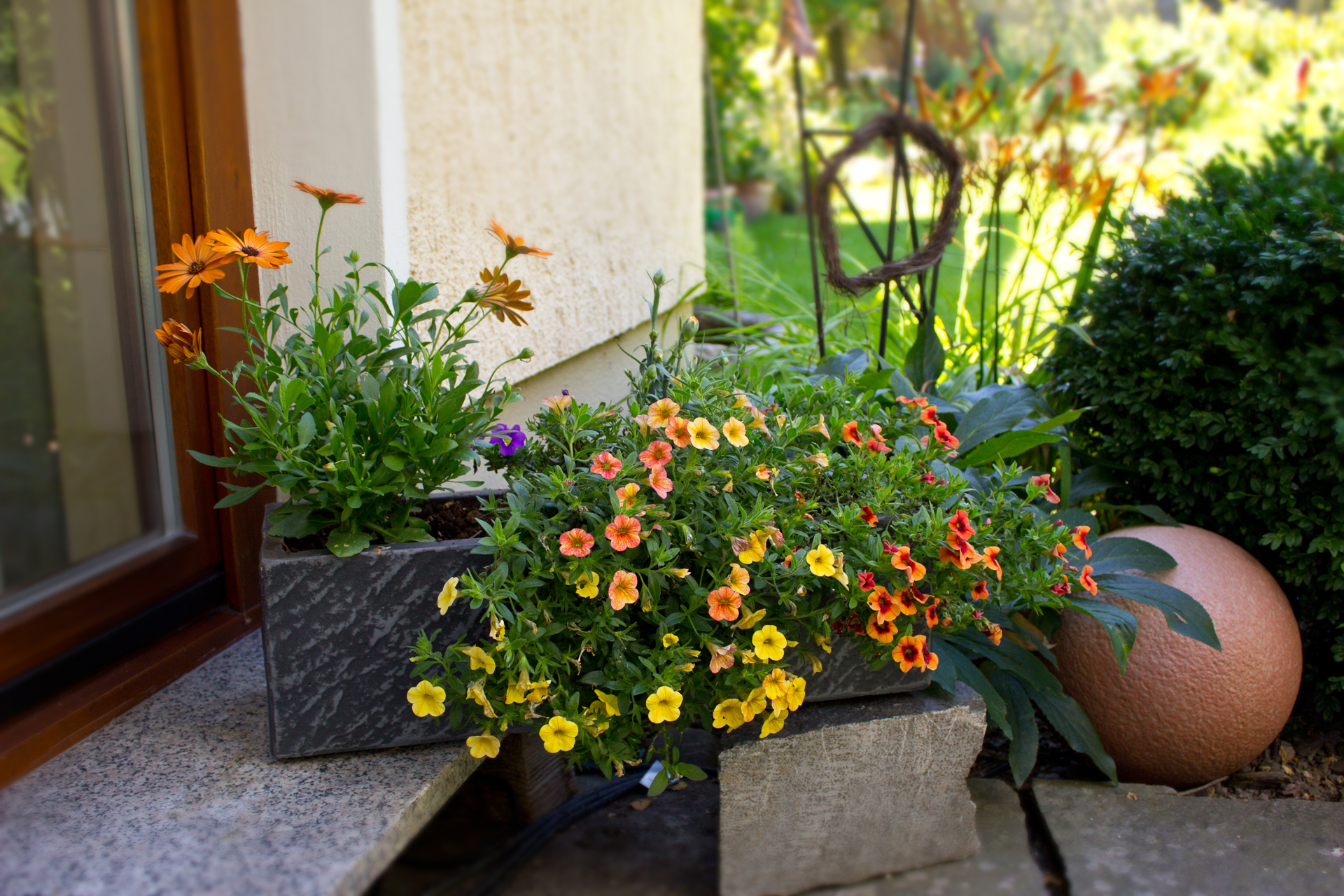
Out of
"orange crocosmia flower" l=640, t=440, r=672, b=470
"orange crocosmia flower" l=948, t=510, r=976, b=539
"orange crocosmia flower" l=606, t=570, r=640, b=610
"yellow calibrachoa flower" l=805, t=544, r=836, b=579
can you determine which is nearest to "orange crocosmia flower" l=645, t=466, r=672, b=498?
"orange crocosmia flower" l=640, t=440, r=672, b=470

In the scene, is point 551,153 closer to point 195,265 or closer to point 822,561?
point 195,265

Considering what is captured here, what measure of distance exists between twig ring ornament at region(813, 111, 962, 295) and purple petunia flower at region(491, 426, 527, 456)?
948mm

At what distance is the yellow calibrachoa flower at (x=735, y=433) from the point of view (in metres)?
1.30

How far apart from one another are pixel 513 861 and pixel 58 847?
613 millimetres

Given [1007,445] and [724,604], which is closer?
[724,604]

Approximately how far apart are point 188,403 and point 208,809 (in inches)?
30.4

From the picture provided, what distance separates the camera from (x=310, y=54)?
1.72 meters

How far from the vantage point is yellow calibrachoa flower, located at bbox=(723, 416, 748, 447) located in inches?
51.1

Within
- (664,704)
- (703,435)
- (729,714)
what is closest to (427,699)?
(664,704)

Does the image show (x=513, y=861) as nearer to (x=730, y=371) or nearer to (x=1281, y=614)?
(x=730, y=371)

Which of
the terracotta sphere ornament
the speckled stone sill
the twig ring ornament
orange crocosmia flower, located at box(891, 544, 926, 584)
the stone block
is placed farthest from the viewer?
the twig ring ornament

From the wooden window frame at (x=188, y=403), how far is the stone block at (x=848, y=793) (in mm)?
1003

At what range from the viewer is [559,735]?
1199 millimetres

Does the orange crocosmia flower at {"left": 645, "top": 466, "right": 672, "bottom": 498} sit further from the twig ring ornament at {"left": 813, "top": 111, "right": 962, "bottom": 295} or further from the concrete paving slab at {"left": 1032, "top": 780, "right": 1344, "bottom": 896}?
the twig ring ornament at {"left": 813, "top": 111, "right": 962, "bottom": 295}
